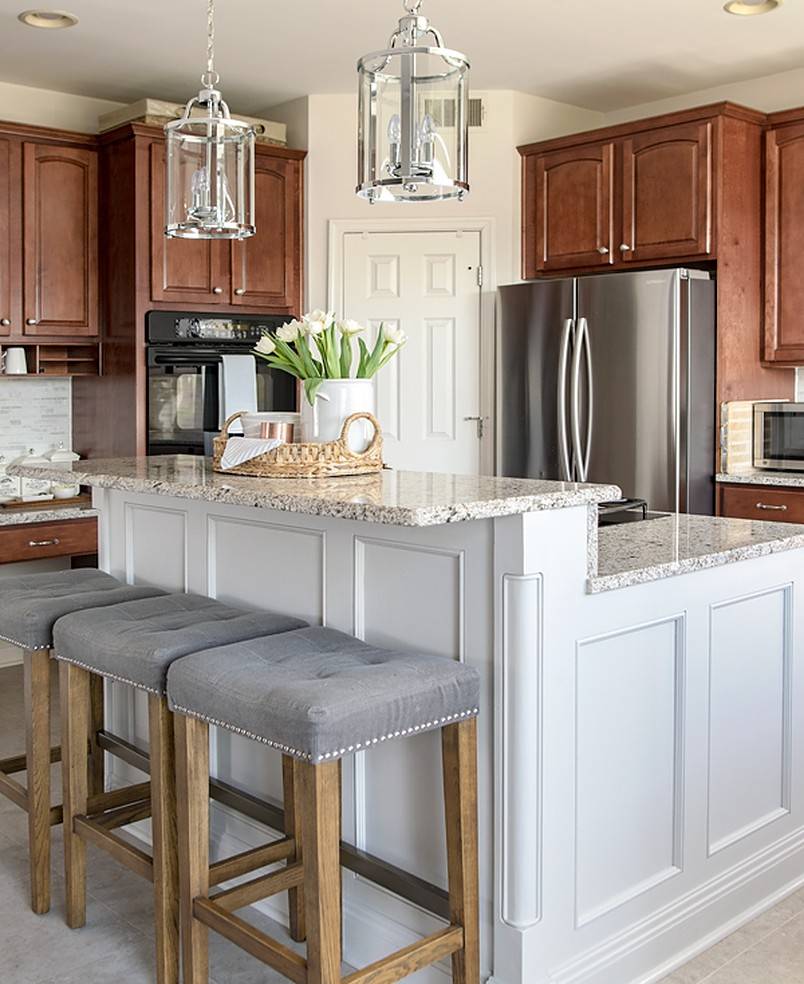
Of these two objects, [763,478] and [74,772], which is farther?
[763,478]

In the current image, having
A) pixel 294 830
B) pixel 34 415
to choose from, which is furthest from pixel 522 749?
pixel 34 415

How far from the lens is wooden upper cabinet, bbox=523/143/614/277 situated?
4875 millimetres

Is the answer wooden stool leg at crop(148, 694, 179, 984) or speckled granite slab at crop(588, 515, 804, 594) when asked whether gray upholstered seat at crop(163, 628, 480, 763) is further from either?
speckled granite slab at crop(588, 515, 804, 594)

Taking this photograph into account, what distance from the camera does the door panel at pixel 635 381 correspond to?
4.46 metres

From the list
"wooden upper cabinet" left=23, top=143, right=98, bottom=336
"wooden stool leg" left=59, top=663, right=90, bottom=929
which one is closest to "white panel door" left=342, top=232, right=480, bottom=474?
"wooden upper cabinet" left=23, top=143, right=98, bottom=336

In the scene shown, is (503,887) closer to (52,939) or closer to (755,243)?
(52,939)

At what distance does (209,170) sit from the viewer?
258 cm

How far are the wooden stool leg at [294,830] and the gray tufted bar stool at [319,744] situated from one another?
0.60 ft

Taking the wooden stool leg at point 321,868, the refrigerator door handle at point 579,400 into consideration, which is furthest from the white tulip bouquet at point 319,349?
the refrigerator door handle at point 579,400

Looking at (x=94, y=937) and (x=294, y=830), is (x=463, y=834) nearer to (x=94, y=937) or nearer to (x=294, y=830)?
(x=294, y=830)

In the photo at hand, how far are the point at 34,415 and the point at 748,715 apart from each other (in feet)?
12.0

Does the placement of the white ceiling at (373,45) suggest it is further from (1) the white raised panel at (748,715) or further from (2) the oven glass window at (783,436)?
(1) the white raised panel at (748,715)

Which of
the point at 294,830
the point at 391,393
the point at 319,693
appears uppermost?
the point at 391,393

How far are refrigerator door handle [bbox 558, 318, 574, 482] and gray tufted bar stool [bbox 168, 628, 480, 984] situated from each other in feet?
8.71
